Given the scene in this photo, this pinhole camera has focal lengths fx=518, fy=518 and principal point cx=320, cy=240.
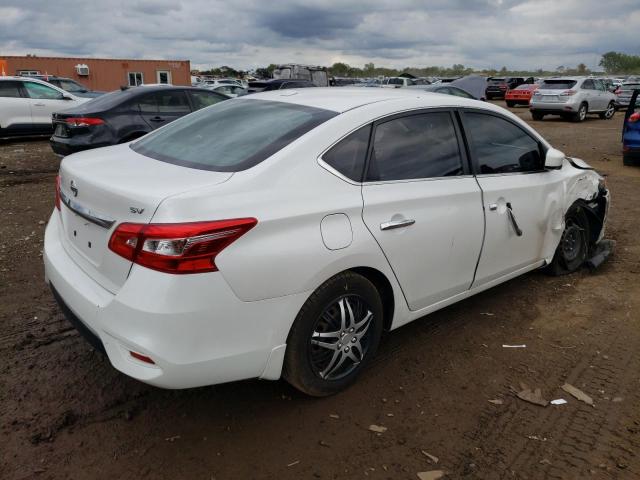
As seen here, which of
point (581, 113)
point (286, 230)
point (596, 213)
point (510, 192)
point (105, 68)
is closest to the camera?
point (286, 230)

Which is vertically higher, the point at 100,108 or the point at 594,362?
the point at 100,108

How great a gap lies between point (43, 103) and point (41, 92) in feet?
1.22

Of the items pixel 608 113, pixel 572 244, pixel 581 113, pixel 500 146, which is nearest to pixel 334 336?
pixel 500 146

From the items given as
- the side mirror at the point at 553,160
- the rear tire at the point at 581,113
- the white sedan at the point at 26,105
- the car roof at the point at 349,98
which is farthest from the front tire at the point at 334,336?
the rear tire at the point at 581,113

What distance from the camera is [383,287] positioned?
2979 mm

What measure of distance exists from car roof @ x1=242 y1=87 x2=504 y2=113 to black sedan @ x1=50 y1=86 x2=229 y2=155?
5.50 metres

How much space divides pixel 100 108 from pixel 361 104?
6.74 meters

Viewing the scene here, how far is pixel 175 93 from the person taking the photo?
30.2 feet

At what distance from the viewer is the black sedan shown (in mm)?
8203

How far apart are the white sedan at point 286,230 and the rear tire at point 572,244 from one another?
36.5 inches

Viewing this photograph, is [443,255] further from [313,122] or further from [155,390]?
[155,390]

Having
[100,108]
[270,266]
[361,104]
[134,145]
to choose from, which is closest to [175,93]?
[100,108]

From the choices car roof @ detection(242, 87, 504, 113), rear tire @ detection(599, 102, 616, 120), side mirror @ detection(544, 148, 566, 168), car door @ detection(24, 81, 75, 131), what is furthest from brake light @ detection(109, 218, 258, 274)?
rear tire @ detection(599, 102, 616, 120)

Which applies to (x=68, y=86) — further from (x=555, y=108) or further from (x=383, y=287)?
(x=383, y=287)
